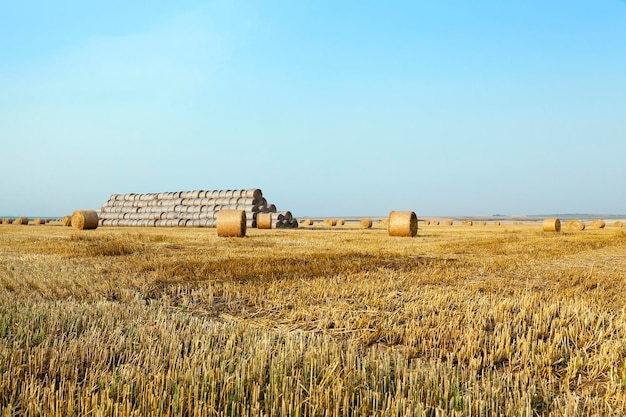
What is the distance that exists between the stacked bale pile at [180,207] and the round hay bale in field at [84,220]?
10.0 metres

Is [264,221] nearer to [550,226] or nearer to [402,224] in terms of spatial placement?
[402,224]

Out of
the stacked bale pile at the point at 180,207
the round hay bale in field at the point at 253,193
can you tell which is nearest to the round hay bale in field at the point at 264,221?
the stacked bale pile at the point at 180,207

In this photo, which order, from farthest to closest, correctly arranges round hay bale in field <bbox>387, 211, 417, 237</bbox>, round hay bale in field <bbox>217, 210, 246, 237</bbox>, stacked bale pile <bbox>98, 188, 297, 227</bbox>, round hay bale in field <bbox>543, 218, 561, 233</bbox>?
stacked bale pile <bbox>98, 188, 297, 227</bbox> → round hay bale in field <bbox>543, 218, 561, 233</bbox> → round hay bale in field <bbox>387, 211, 417, 237</bbox> → round hay bale in field <bbox>217, 210, 246, 237</bbox>

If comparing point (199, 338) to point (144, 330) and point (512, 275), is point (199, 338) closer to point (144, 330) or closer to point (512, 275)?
point (144, 330)

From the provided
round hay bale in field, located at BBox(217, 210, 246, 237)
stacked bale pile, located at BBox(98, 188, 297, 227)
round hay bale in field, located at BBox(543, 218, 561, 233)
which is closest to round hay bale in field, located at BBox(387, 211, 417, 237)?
round hay bale in field, located at BBox(217, 210, 246, 237)

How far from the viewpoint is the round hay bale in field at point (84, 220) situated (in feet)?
75.0

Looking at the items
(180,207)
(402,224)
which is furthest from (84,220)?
(402,224)

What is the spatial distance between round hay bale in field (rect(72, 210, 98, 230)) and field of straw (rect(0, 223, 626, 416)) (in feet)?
55.1

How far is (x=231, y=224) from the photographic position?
1761cm

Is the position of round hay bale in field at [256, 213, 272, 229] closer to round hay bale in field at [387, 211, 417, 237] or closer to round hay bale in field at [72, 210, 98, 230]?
round hay bale in field at [72, 210, 98, 230]

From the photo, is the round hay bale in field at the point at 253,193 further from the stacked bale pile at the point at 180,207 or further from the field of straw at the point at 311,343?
the field of straw at the point at 311,343

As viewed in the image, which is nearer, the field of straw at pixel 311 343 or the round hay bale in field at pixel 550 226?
the field of straw at pixel 311 343

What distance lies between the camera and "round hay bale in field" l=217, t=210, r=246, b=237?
17.5 meters

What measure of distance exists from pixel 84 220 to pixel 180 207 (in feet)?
46.3
